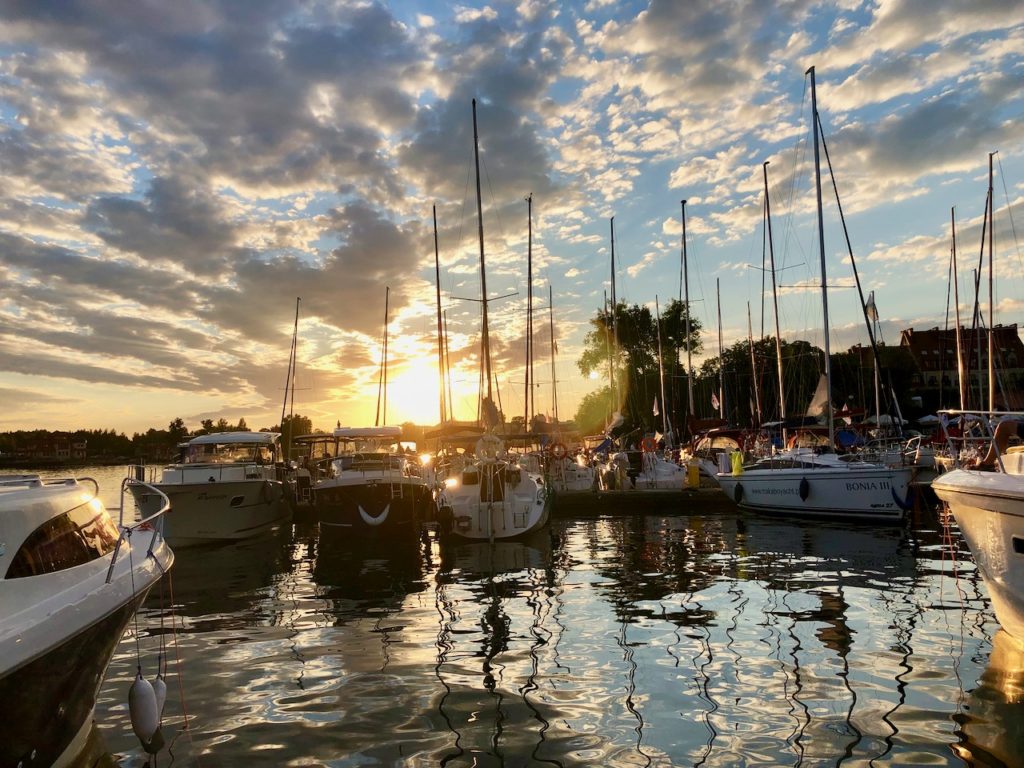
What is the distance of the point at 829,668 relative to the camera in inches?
333

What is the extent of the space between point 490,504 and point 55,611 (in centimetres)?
1739

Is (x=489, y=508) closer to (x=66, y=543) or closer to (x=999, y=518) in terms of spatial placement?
(x=999, y=518)

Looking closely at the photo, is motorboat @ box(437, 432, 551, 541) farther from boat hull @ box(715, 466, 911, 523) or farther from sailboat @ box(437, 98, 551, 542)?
boat hull @ box(715, 466, 911, 523)

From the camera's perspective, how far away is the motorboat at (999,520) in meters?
8.02

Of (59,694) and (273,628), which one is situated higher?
(59,694)

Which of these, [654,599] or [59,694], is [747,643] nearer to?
[654,599]

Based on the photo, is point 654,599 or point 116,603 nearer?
point 116,603

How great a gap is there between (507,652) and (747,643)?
3226 mm

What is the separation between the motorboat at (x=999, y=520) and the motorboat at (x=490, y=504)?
13.9 metres

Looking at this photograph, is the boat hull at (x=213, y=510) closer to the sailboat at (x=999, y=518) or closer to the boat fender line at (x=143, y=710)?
the boat fender line at (x=143, y=710)

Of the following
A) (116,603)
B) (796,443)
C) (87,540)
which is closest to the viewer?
A: (116,603)

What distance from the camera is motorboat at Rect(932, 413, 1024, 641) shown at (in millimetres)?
8016

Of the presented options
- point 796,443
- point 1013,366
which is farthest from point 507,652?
point 1013,366

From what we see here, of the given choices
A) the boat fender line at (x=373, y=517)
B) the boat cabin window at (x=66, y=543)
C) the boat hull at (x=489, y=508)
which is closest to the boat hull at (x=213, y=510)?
the boat fender line at (x=373, y=517)
